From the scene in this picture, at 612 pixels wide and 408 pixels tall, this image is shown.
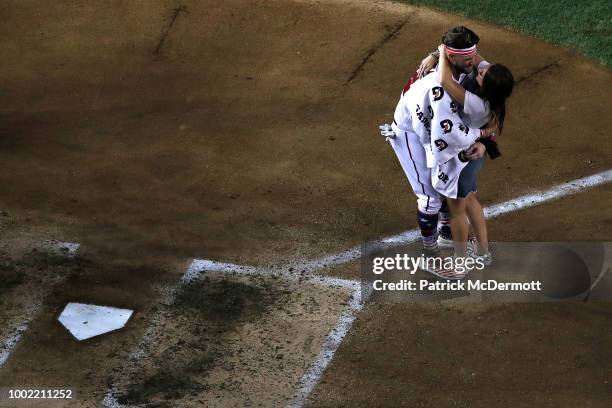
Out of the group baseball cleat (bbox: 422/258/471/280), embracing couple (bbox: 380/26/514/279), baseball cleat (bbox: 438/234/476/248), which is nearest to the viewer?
embracing couple (bbox: 380/26/514/279)

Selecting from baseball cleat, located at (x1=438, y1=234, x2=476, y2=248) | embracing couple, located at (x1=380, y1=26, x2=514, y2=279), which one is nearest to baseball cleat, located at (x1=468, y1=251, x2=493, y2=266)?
embracing couple, located at (x1=380, y1=26, x2=514, y2=279)

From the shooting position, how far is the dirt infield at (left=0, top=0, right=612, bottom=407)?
20.4ft

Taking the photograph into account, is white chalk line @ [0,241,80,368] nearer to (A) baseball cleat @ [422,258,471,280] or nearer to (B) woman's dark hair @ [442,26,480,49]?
(A) baseball cleat @ [422,258,471,280]

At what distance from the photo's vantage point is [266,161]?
807 cm

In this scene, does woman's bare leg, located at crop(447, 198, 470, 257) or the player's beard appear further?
woman's bare leg, located at crop(447, 198, 470, 257)

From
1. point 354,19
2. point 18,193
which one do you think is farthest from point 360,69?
point 18,193

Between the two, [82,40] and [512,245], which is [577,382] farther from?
[82,40]

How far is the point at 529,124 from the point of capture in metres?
8.50

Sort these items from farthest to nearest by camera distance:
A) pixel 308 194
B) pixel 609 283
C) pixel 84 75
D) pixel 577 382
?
pixel 84 75, pixel 308 194, pixel 609 283, pixel 577 382

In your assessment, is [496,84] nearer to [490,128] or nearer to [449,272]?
[490,128]

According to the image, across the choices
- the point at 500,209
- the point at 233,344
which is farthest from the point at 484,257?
the point at 233,344

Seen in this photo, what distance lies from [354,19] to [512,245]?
11.6 ft

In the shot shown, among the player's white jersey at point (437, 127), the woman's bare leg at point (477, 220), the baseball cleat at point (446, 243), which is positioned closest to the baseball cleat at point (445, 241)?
the baseball cleat at point (446, 243)

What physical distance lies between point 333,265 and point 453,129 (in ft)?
4.60
